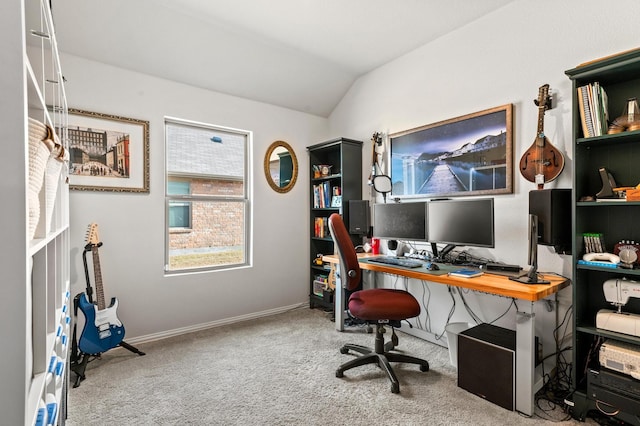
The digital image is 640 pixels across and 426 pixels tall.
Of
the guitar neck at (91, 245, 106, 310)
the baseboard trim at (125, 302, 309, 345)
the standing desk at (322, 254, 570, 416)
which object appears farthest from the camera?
the baseboard trim at (125, 302, 309, 345)

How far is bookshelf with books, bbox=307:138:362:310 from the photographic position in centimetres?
360

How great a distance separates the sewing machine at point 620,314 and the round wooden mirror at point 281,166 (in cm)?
300

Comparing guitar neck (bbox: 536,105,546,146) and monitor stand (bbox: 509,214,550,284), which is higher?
guitar neck (bbox: 536,105,546,146)

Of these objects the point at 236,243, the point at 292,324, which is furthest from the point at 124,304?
the point at 292,324

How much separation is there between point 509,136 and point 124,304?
11.4 feet

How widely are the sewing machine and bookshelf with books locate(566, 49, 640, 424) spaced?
0.09ft

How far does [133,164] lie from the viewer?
2.88 meters

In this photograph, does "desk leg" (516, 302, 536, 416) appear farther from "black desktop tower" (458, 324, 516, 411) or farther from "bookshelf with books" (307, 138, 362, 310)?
"bookshelf with books" (307, 138, 362, 310)

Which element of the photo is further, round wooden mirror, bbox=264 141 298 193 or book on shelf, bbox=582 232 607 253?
round wooden mirror, bbox=264 141 298 193

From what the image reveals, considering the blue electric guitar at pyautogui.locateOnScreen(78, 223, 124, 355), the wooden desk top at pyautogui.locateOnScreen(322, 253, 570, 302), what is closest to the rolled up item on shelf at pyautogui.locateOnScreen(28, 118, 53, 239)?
the blue electric guitar at pyautogui.locateOnScreen(78, 223, 124, 355)

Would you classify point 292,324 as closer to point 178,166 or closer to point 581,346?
point 178,166

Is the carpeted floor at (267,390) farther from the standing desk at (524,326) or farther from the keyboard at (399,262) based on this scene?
the keyboard at (399,262)

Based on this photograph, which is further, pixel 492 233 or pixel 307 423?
pixel 492 233

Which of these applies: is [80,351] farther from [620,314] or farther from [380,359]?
[620,314]
